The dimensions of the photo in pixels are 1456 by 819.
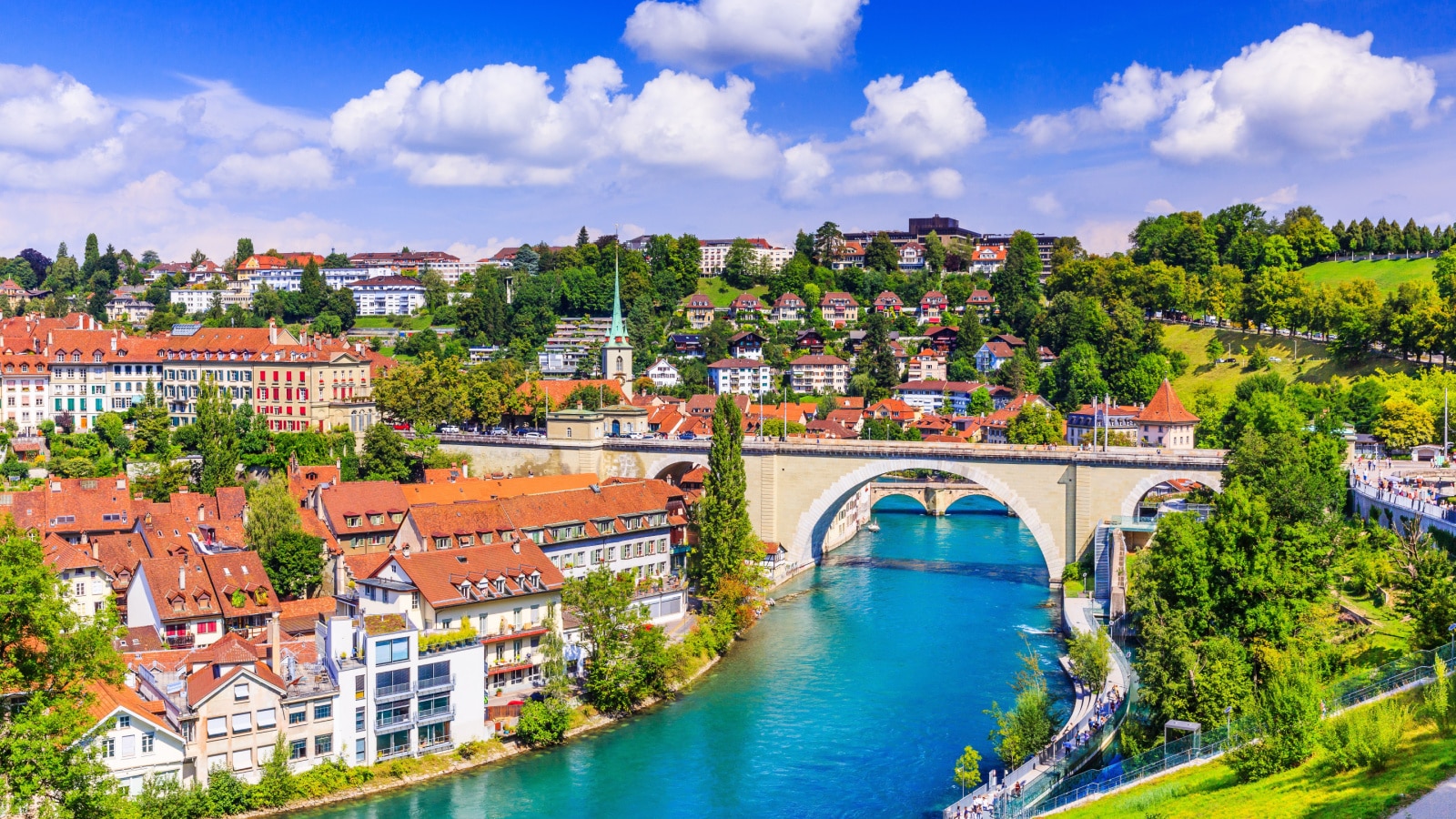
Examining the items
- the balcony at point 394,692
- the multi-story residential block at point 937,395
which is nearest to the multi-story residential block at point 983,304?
the multi-story residential block at point 937,395

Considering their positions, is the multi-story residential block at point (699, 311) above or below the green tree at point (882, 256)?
below

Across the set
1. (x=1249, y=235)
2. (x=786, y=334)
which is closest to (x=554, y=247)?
(x=786, y=334)

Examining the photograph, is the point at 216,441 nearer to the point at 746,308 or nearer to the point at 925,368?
the point at 925,368

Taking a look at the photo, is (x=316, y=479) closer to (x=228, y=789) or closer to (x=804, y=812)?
(x=228, y=789)

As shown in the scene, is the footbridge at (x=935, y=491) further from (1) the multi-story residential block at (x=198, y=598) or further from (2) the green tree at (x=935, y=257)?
(2) the green tree at (x=935, y=257)

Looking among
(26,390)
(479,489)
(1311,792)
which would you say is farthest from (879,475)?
(26,390)

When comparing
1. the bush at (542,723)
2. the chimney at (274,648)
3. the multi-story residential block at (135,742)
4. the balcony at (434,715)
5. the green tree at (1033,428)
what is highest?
the green tree at (1033,428)

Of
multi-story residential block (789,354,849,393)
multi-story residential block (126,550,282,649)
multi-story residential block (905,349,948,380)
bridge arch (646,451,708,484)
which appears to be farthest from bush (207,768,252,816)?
multi-story residential block (905,349,948,380)
